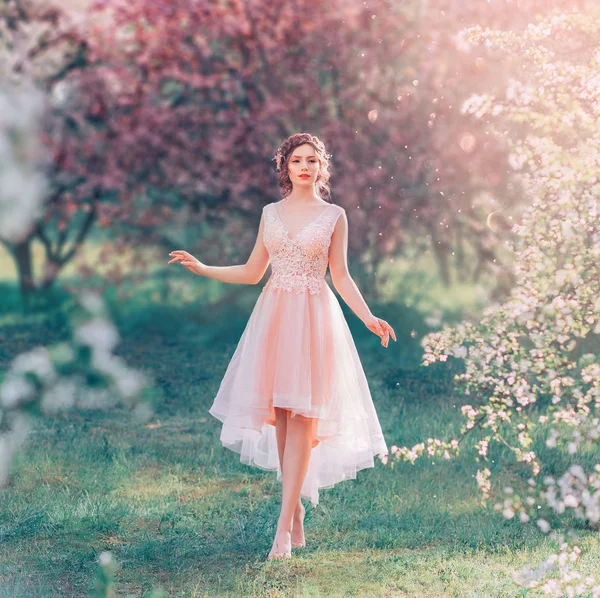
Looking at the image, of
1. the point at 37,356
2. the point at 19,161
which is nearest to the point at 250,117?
the point at 19,161

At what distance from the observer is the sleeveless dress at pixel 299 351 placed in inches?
152

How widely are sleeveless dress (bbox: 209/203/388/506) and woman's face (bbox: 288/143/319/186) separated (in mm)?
166

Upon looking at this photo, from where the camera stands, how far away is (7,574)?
12.7 feet

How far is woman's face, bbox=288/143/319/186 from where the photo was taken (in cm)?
391

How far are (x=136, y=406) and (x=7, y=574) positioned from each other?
138 inches

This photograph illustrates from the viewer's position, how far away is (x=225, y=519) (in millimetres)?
4594

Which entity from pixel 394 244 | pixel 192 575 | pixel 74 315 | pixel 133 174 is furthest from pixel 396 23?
pixel 192 575

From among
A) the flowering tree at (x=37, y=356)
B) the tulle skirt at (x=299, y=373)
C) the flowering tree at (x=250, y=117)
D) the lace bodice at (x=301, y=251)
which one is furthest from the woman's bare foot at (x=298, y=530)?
the flowering tree at (x=250, y=117)

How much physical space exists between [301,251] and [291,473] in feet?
3.27

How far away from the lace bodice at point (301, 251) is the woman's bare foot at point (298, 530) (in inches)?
41.7

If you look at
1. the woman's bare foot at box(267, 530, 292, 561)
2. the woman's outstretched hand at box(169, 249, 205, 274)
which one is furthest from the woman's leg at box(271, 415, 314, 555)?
the woman's outstretched hand at box(169, 249, 205, 274)

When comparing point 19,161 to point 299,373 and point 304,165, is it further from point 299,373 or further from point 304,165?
point 299,373

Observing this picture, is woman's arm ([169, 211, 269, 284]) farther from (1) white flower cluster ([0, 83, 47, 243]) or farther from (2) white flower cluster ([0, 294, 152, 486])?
(1) white flower cluster ([0, 83, 47, 243])

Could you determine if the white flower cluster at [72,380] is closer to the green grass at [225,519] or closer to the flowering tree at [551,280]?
the green grass at [225,519]
